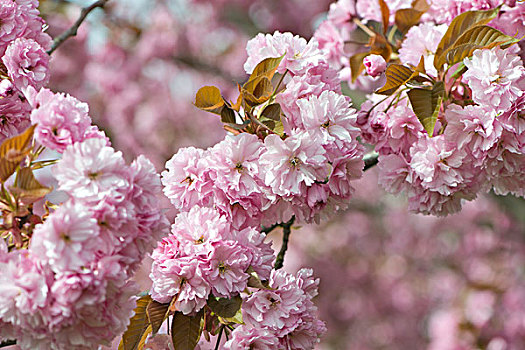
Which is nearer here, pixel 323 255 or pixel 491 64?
pixel 491 64

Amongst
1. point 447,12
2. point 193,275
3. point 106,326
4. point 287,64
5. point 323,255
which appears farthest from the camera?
point 323,255

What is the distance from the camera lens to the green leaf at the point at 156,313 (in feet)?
3.27

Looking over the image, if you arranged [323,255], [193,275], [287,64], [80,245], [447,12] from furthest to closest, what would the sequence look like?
1. [323,255]
2. [447,12]
3. [287,64]
4. [193,275]
5. [80,245]

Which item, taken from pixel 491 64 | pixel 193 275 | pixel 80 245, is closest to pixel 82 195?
pixel 80 245

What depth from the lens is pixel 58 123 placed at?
0.86 meters

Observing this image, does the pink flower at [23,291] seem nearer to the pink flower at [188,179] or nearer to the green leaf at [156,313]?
the green leaf at [156,313]

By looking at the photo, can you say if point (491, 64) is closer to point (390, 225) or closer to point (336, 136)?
point (336, 136)

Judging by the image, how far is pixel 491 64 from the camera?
1.08 metres

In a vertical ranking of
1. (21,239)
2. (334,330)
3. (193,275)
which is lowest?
(334,330)

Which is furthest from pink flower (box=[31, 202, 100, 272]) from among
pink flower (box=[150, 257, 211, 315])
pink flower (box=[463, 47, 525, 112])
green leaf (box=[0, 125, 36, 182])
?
pink flower (box=[463, 47, 525, 112])

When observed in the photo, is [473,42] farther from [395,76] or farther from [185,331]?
[185,331]

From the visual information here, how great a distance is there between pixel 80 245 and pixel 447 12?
106cm

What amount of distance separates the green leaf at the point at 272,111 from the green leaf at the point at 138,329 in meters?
0.40

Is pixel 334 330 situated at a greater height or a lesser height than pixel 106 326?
lesser
